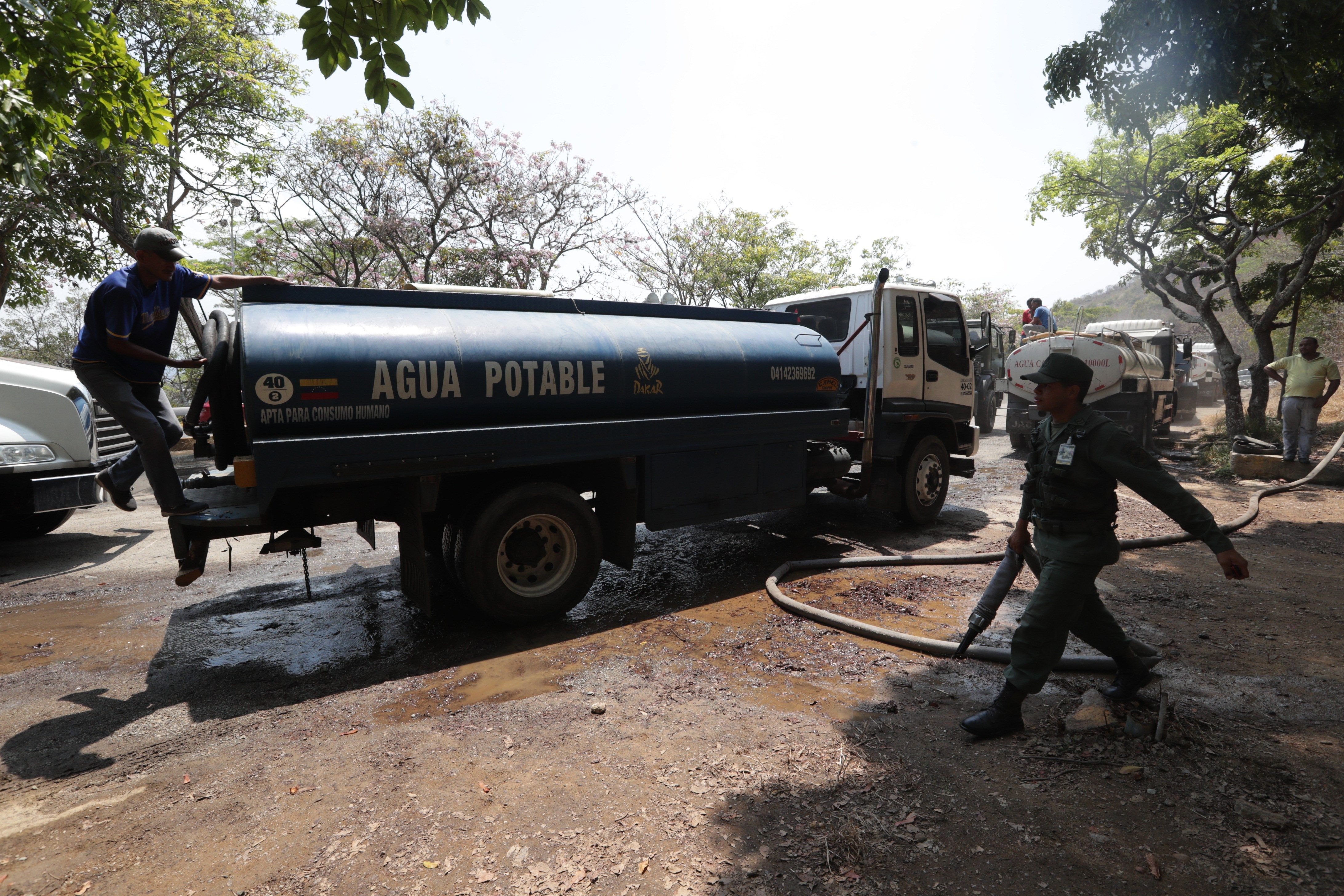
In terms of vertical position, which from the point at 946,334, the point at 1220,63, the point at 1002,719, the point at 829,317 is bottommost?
the point at 1002,719

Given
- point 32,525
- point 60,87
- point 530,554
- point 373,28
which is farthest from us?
point 32,525

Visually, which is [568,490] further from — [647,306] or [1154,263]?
[1154,263]

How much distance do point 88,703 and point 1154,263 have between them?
20.2 metres

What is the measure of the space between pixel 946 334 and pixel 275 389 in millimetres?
7057

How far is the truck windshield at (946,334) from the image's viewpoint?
26.5 feet

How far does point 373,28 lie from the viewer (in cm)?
309

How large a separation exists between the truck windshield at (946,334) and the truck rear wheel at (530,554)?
16.0 ft

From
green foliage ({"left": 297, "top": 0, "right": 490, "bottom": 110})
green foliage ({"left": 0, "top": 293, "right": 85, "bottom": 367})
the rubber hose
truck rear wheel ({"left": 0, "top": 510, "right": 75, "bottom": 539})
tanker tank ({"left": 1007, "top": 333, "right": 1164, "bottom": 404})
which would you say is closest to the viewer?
green foliage ({"left": 297, "top": 0, "right": 490, "bottom": 110})

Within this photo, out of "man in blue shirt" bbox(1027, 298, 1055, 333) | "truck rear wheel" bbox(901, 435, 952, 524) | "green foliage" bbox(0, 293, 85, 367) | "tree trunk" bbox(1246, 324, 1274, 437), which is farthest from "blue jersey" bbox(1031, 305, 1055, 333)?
"green foliage" bbox(0, 293, 85, 367)

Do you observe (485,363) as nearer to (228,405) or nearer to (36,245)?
(228,405)

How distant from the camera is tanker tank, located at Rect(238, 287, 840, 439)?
4.17 metres

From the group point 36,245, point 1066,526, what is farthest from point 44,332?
point 1066,526

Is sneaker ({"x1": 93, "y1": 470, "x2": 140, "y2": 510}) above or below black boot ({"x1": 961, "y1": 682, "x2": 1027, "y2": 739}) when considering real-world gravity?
above

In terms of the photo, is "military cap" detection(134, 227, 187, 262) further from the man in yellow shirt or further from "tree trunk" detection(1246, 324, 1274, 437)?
"tree trunk" detection(1246, 324, 1274, 437)
